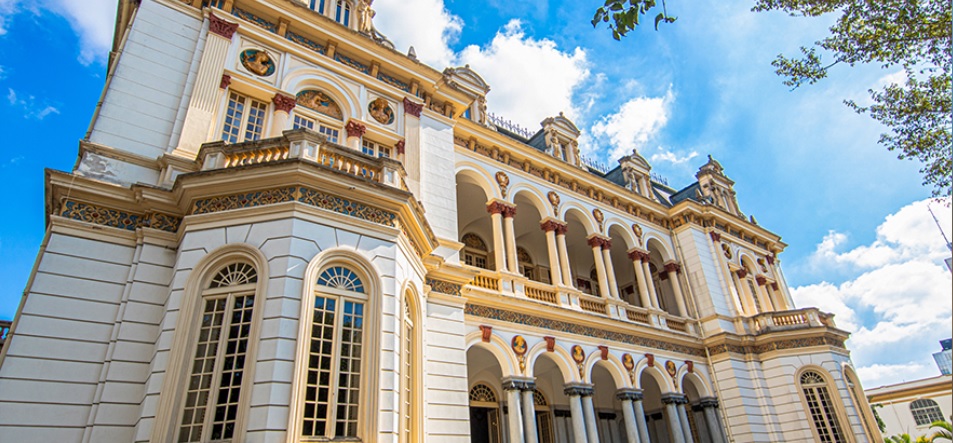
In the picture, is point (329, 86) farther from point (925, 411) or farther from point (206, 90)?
point (925, 411)

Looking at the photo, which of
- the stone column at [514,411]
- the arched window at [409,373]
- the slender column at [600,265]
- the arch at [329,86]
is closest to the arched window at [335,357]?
the arched window at [409,373]

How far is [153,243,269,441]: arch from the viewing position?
7.80 meters

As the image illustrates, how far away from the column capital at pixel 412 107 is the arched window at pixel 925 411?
4511 centimetres

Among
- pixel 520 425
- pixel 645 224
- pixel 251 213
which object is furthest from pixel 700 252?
pixel 251 213

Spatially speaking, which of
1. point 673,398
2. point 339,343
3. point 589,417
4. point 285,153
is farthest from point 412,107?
point 673,398

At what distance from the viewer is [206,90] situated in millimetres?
11781

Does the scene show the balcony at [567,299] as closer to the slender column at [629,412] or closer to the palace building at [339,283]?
the palace building at [339,283]

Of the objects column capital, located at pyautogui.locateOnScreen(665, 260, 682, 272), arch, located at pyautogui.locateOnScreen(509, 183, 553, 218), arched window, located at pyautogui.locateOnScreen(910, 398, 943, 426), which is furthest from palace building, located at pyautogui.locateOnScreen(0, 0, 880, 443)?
arched window, located at pyautogui.locateOnScreen(910, 398, 943, 426)

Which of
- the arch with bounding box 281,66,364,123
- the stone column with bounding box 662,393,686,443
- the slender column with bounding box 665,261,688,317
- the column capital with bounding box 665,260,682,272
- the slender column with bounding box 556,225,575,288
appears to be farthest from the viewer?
the column capital with bounding box 665,260,682,272

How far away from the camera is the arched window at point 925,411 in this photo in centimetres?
3931

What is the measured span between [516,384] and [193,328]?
8251mm

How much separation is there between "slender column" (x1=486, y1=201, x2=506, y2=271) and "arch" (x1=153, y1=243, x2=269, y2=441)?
26.9ft

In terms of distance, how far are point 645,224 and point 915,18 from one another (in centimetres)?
1268

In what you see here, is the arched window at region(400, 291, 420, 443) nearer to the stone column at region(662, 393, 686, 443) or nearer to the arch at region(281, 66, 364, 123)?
the arch at region(281, 66, 364, 123)
